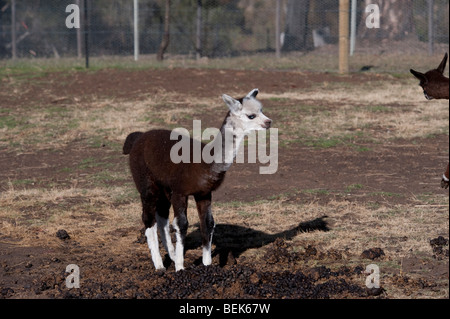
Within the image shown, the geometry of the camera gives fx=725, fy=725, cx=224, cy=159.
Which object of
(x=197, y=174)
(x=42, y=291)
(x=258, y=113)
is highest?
(x=258, y=113)

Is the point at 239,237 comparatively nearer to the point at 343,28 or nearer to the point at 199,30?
the point at 343,28

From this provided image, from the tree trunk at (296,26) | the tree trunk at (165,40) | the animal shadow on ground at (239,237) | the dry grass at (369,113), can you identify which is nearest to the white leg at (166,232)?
the animal shadow on ground at (239,237)

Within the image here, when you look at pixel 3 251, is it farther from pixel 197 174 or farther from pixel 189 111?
pixel 189 111

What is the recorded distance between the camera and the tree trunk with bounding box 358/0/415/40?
82.7 ft

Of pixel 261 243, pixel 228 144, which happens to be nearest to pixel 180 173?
pixel 228 144

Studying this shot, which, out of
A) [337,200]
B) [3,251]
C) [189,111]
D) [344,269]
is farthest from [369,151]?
[3,251]

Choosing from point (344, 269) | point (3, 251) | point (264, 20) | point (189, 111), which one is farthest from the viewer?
point (264, 20)

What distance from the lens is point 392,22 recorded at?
87.1 ft

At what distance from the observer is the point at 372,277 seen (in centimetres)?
691

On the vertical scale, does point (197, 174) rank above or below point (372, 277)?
above

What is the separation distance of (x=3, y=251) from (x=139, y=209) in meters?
2.19

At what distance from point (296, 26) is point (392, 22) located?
3.53 meters

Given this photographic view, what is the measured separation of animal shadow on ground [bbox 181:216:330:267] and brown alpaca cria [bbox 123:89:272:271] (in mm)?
691
